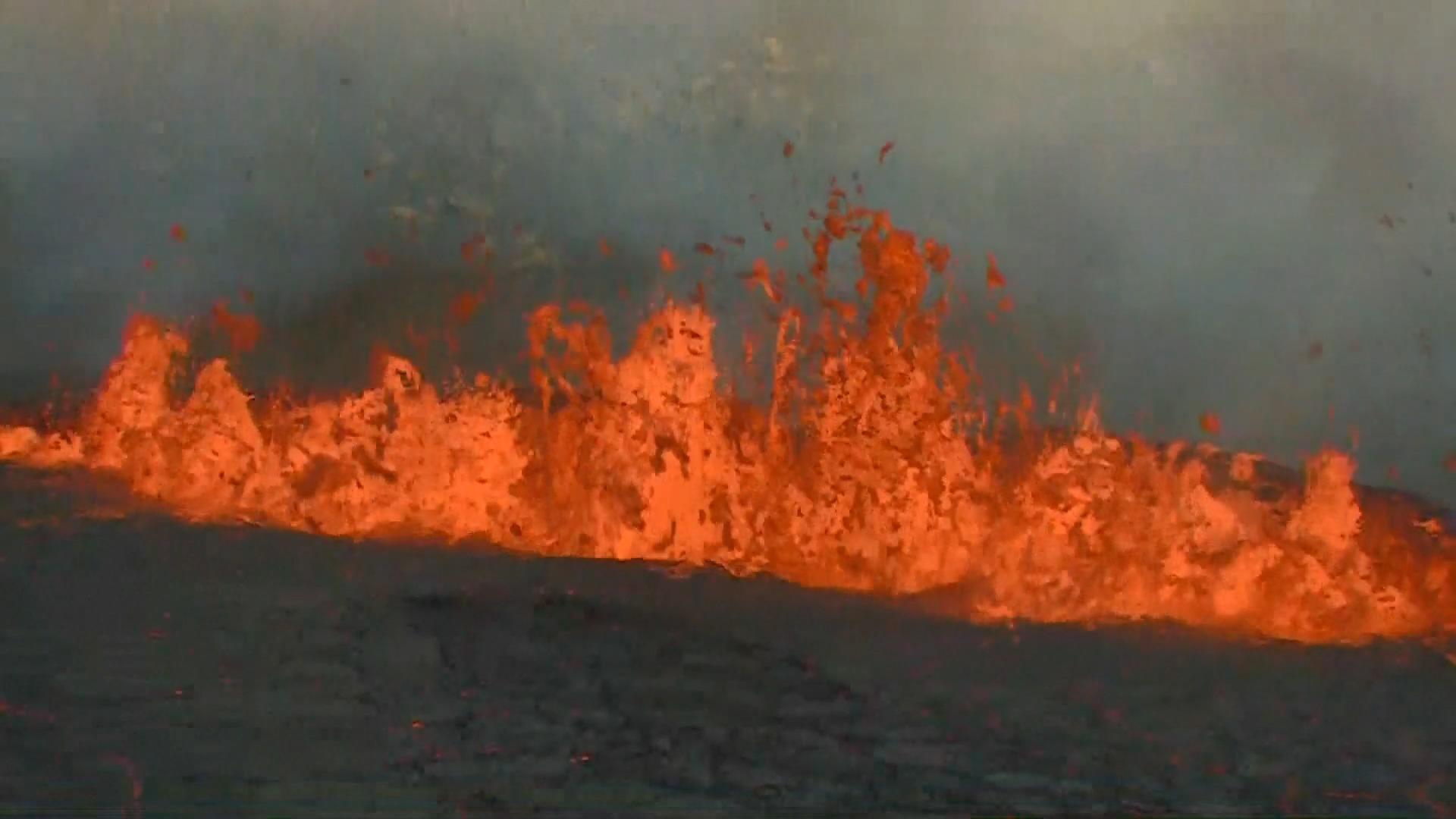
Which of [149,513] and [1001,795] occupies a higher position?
[149,513]

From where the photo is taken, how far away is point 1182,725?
30.0 feet

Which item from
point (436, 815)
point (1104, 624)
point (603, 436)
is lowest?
point (436, 815)

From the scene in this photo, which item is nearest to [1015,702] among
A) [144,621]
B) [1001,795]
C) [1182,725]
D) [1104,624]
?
[1182,725]

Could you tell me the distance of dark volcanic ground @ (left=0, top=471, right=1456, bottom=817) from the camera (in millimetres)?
7367

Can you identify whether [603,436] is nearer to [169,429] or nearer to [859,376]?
[859,376]

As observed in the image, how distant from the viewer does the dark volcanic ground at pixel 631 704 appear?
24.2 ft

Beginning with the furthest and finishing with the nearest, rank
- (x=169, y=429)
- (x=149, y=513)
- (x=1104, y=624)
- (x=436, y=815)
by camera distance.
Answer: (x=169, y=429) < (x=149, y=513) < (x=1104, y=624) < (x=436, y=815)

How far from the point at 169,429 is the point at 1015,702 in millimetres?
12737

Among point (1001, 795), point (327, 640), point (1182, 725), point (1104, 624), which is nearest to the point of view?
point (1001, 795)

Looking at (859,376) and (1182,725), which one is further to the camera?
(859,376)

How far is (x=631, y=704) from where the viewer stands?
9.15m

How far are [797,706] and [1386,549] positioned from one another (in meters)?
6.89

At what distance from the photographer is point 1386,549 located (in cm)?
1398

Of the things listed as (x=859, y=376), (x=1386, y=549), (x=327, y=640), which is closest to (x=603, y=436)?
(x=859, y=376)
